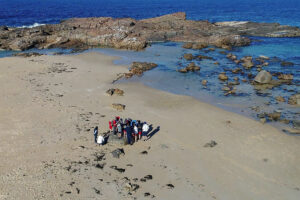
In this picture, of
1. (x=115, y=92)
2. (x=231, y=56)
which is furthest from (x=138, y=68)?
(x=231, y=56)

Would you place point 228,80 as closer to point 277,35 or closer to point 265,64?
point 265,64

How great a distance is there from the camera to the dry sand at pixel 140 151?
1534 centimetres

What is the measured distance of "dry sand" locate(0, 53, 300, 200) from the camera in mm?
15344

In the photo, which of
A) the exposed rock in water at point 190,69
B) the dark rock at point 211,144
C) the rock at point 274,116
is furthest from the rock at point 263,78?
the dark rock at point 211,144

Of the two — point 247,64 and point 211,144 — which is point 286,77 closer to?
point 247,64

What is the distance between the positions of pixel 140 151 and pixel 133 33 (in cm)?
4261

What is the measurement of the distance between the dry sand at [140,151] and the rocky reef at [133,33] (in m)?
25.0

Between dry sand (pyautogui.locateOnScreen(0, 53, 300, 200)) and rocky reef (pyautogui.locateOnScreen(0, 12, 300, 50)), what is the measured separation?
24953 mm

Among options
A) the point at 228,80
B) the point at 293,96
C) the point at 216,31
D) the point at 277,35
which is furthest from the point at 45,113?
the point at 277,35

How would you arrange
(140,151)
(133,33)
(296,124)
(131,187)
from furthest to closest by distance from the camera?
(133,33) < (296,124) < (140,151) < (131,187)

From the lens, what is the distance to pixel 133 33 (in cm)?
5731

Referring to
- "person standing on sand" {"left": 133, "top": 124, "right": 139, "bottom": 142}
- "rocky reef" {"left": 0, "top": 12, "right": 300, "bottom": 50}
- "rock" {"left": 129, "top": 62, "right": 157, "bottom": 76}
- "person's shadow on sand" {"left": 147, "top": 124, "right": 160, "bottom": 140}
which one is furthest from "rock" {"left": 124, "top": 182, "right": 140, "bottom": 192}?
"rocky reef" {"left": 0, "top": 12, "right": 300, "bottom": 50}

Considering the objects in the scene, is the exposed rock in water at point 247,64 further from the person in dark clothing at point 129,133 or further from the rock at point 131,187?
the rock at point 131,187

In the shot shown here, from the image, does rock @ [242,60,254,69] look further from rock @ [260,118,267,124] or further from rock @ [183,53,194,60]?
rock @ [260,118,267,124]
